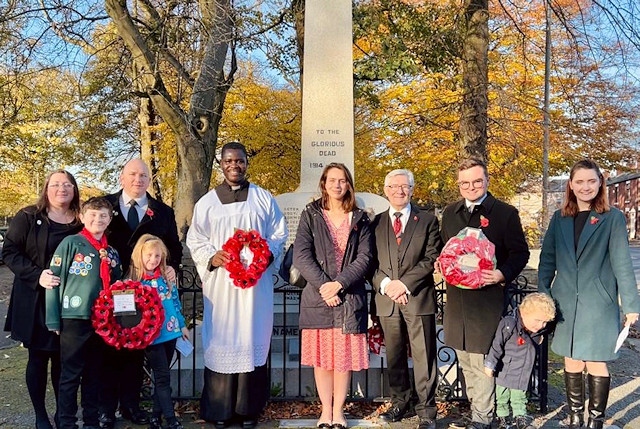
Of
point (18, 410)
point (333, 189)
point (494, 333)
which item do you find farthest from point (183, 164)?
point (494, 333)

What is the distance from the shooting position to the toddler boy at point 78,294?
3.70m

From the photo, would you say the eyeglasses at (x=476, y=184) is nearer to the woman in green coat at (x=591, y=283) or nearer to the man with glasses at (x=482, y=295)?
the man with glasses at (x=482, y=295)

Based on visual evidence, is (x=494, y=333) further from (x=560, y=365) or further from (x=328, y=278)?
(x=560, y=365)

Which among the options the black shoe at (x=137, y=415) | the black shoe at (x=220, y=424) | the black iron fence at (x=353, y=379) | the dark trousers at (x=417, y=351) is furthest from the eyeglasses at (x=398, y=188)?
the black shoe at (x=137, y=415)

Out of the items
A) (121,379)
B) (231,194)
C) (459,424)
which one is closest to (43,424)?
(121,379)

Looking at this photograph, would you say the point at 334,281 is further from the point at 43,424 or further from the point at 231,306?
the point at 43,424

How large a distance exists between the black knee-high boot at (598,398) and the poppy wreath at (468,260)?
118cm

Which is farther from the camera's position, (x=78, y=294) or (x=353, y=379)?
(x=353, y=379)

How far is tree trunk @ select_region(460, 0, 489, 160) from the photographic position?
1109cm

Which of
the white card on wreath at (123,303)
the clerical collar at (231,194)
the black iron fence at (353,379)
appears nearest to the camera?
the white card on wreath at (123,303)

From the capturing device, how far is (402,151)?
16.3 metres

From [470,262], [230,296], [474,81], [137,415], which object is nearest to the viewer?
[470,262]

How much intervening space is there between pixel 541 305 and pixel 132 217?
3018 mm

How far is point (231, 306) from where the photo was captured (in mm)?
4156
